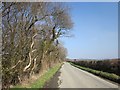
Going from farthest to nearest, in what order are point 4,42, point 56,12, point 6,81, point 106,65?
point 106,65 < point 56,12 < point 6,81 < point 4,42

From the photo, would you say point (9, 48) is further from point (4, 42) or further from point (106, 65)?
point (106, 65)

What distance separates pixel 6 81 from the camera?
49.7 feet

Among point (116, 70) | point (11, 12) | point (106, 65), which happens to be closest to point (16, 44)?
point (11, 12)

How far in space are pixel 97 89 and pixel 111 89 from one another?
3.64ft

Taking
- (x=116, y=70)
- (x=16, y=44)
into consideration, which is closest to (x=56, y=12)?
(x=116, y=70)

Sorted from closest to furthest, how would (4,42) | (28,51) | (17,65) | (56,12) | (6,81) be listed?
(4,42)
(6,81)
(17,65)
(28,51)
(56,12)

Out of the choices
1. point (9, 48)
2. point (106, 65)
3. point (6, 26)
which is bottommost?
point (106, 65)

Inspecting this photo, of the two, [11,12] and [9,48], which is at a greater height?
[11,12]

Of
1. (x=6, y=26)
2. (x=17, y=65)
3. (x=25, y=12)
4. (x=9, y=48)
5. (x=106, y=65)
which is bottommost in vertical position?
(x=106, y=65)

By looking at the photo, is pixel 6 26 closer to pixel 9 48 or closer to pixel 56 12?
pixel 9 48

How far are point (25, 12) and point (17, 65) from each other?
4028 mm

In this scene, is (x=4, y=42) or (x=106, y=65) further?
(x=106, y=65)

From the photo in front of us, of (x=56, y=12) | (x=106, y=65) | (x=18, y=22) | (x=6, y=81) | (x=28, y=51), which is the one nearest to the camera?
(x=6, y=81)

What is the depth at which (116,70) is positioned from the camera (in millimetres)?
33875
